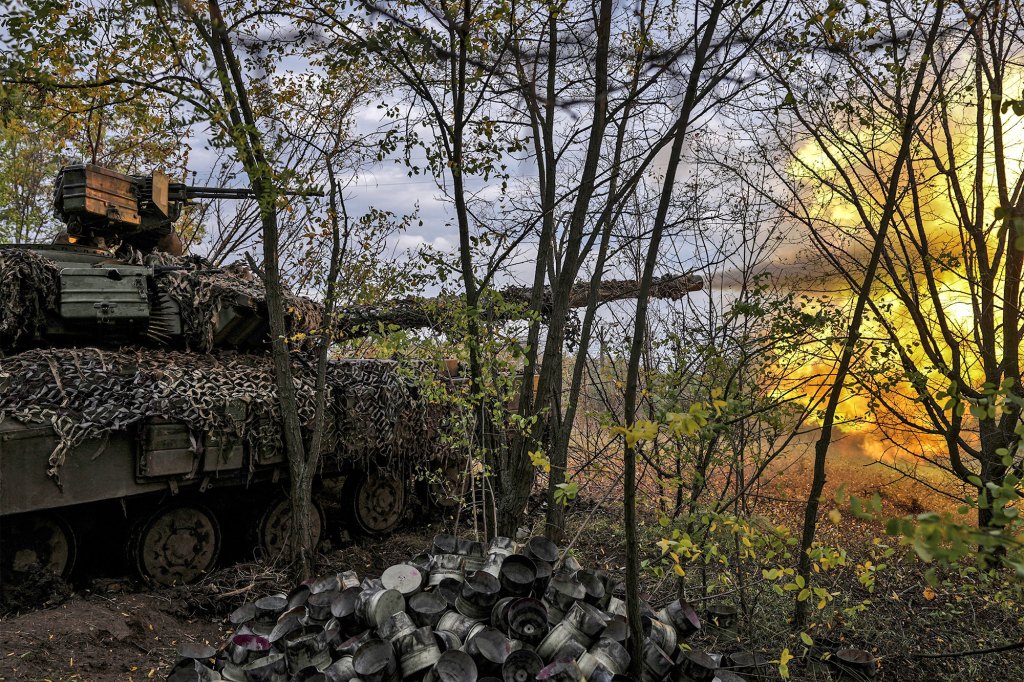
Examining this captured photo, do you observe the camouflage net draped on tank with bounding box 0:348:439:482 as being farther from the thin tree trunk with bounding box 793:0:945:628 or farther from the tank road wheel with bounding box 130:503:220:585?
the thin tree trunk with bounding box 793:0:945:628

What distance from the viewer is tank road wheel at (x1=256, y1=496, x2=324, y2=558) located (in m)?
8.99

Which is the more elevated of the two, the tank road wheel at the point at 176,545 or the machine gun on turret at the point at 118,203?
the machine gun on turret at the point at 118,203

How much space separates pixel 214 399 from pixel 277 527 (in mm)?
2003

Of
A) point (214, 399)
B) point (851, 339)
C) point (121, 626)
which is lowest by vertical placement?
point (121, 626)

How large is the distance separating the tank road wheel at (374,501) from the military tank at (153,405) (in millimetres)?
20

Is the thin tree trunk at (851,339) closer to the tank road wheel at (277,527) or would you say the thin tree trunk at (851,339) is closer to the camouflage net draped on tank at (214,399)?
the camouflage net draped on tank at (214,399)

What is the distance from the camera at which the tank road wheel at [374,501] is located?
10.1 meters

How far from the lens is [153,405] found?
7.58m

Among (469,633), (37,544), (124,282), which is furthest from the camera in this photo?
(124,282)

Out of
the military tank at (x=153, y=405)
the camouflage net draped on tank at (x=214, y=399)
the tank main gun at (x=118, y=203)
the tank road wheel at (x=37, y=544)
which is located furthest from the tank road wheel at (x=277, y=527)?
the tank main gun at (x=118, y=203)

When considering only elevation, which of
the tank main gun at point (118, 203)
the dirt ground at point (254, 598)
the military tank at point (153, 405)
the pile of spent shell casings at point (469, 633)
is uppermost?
the tank main gun at point (118, 203)

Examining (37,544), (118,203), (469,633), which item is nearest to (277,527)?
(37,544)

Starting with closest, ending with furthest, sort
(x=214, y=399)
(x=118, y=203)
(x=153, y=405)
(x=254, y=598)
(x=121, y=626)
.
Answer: (x=121, y=626), (x=153, y=405), (x=254, y=598), (x=214, y=399), (x=118, y=203)

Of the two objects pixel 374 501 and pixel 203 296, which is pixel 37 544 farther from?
pixel 374 501
